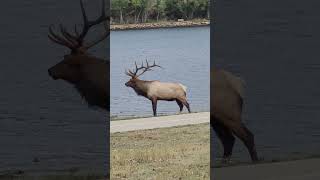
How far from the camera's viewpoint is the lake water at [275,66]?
509 cm

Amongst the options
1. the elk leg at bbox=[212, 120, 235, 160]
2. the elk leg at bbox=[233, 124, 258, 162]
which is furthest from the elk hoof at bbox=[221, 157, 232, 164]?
the elk leg at bbox=[233, 124, 258, 162]

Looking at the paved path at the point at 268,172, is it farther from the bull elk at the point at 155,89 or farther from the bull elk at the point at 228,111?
the bull elk at the point at 155,89

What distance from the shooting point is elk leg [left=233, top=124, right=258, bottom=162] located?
202 inches

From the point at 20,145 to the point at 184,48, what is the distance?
4.94 meters

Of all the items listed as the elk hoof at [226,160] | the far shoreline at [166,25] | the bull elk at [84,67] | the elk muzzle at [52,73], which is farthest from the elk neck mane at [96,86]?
the far shoreline at [166,25]

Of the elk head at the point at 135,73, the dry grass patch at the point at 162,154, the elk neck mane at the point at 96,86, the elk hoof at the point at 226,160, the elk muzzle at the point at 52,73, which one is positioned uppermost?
the elk muzzle at the point at 52,73

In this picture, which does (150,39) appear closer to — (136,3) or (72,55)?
(136,3)

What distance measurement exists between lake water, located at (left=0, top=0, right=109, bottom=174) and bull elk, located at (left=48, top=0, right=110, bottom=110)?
0.18 feet

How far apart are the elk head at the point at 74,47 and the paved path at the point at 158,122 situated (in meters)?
2.74

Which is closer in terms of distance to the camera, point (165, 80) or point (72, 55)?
point (72, 55)

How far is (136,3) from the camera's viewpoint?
8281mm

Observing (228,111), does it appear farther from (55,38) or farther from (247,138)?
(55,38)

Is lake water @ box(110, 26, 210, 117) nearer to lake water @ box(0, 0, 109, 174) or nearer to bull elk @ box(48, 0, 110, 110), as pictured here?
bull elk @ box(48, 0, 110, 110)

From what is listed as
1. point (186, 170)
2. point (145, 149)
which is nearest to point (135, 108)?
point (145, 149)
